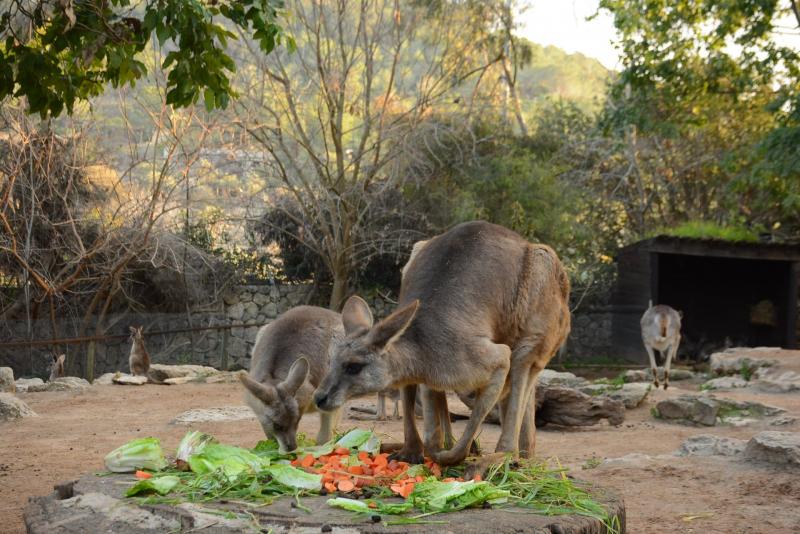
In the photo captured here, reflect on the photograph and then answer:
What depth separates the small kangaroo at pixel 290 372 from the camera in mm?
7102

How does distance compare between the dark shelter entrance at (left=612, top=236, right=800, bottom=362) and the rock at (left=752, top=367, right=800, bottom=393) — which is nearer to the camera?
the rock at (left=752, top=367, right=800, bottom=393)

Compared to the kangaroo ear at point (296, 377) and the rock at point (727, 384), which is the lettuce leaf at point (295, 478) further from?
the rock at point (727, 384)

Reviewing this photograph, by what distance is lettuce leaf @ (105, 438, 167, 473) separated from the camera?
16.6 feet

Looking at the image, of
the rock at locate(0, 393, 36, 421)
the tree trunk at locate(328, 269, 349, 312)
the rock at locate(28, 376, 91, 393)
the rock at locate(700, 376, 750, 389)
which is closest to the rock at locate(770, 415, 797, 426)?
the rock at locate(700, 376, 750, 389)

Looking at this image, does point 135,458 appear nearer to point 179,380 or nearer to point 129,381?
point 129,381

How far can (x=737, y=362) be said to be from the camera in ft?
61.0

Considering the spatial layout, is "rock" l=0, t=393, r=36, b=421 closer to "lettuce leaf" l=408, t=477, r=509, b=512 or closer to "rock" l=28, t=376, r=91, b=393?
"rock" l=28, t=376, r=91, b=393

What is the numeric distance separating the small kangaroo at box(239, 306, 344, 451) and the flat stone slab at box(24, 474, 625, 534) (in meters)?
2.41

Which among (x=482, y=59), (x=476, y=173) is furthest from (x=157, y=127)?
(x=482, y=59)

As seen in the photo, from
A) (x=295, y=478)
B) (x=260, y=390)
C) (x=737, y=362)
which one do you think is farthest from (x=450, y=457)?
(x=737, y=362)

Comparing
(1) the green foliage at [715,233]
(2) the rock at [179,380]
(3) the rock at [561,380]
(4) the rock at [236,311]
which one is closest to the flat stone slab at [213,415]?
(2) the rock at [179,380]

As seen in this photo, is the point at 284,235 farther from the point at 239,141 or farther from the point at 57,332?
the point at 57,332

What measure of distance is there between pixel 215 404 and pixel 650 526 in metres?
7.92

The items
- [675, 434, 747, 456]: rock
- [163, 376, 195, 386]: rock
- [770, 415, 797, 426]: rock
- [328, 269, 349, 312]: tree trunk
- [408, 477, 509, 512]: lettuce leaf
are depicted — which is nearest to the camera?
[408, 477, 509, 512]: lettuce leaf
